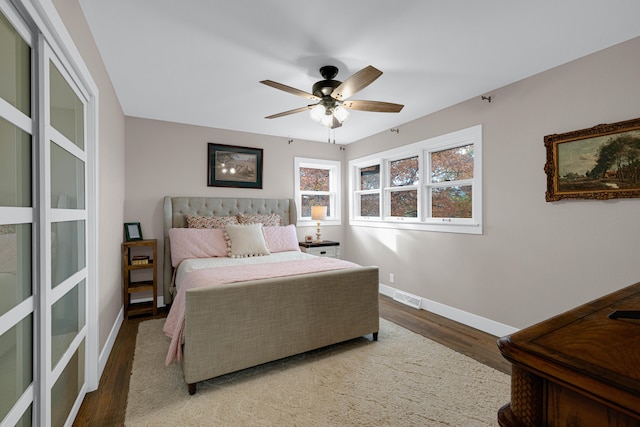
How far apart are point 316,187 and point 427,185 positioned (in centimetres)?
201

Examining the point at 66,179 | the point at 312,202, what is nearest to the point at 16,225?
the point at 66,179

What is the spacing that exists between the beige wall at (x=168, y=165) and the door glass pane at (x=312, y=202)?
0.60 m

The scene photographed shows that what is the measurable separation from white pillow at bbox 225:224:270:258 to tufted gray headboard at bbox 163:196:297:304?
63 cm

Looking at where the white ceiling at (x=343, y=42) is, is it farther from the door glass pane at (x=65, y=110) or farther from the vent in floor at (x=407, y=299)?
the vent in floor at (x=407, y=299)

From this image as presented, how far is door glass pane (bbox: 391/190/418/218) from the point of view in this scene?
4.12 meters

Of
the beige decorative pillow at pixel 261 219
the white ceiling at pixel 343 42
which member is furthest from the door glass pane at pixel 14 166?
the beige decorative pillow at pixel 261 219

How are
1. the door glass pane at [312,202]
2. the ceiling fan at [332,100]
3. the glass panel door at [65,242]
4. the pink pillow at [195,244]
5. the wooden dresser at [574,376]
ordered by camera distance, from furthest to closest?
1. the door glass pane at [312,202]
2. the pink pillow at [195,244]
3. the ceiling fan at [332,100]
4. the glass panel door at [65,242]
5. the wooden dresser at [574,376]

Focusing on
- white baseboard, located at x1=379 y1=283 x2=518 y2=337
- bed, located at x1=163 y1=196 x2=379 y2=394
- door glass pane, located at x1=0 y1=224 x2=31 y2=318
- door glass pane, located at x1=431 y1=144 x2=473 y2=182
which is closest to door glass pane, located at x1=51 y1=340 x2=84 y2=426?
bed, located at x1=163 y1=196 x2=379 y2=394

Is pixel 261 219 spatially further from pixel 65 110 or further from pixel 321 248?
pixel 65 110

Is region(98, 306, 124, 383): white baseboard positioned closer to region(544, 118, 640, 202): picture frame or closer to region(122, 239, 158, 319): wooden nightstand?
region(122, 239, 158, 319): wooden nightstand

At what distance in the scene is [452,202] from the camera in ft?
11.8

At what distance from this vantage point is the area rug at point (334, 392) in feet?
5.89

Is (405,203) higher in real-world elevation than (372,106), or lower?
lower

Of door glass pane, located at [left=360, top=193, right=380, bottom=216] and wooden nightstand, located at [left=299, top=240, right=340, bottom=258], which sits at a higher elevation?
door glass pane, located at [left=360, top=193, right=380, bottom=216]
